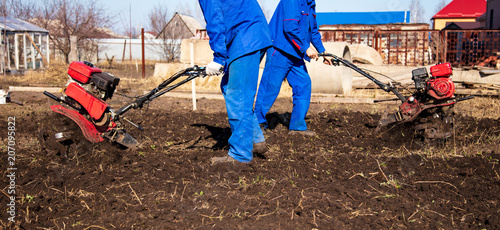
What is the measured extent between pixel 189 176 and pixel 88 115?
1566 mm

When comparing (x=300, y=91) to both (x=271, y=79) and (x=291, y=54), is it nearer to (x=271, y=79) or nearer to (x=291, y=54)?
(x=271, y=79)

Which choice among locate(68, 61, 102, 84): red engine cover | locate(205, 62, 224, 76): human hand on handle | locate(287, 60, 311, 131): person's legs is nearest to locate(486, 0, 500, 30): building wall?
locate(287, 60, 311, 131): person's legs

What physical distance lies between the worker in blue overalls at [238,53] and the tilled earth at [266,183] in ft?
0.98

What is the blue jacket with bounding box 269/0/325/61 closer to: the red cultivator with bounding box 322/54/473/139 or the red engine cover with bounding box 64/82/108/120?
the red cultivator with bounding box 322/54/473/139

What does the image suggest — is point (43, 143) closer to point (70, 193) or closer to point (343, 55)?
point (70, 193)

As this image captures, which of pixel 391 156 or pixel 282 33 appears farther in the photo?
pixel 282 33

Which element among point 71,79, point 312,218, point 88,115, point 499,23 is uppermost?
point 499,23

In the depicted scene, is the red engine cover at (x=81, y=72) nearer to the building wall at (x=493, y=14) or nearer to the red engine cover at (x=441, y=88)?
the red engine cover at (x=441, y=88)

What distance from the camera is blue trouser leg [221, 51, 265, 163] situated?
14.6 feet

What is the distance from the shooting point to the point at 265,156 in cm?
506

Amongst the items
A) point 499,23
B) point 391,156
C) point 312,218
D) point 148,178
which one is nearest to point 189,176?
point 148,178

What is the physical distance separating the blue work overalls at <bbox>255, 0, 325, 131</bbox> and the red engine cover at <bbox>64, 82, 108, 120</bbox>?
8.17 feet

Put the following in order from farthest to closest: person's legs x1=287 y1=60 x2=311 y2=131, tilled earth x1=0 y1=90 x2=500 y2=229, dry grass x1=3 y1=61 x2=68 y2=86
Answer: dry grass x1=3 y1=61 x2=68 y2=86, person's legs x1=287 y1=60 x2=311 y2=131, tilled earth x1=0 y1=90 x2=500 y2=229

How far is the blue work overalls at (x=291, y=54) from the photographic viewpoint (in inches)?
239
